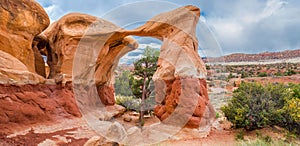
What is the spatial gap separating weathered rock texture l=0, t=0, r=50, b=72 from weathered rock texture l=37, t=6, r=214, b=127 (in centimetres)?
159

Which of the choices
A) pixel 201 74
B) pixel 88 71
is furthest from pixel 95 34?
pixel 201 74

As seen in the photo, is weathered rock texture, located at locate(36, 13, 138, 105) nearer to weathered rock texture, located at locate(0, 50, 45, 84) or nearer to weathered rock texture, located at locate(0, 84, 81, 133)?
weathered rock texture, located at locate(0, 84, 81, 133)

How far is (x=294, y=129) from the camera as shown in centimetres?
580

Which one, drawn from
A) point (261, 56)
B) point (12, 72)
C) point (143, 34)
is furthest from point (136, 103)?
point (261, 56)

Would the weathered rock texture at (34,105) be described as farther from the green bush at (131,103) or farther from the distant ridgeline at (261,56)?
the distant ridgeline at (261,56)

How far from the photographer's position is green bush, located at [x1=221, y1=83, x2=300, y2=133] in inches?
237

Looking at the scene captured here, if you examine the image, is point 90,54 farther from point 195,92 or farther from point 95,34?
point 195,92

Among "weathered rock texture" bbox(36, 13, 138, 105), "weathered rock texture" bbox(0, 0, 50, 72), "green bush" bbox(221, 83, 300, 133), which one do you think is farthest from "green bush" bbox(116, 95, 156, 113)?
"weathered rock texture" bbox(0, 0, 50, 72)

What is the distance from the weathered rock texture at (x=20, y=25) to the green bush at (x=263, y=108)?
311 inches

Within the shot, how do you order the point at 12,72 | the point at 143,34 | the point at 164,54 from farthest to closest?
the point at 143,34 → the point at 164,54 → the point at 12,72

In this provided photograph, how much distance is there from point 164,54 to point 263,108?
4.29 metres

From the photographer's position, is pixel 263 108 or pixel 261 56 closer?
pixel 263 108

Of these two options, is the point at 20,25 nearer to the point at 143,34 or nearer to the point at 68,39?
the point at 68,39

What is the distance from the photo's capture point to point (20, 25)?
6727 mm
